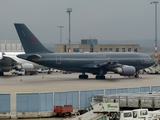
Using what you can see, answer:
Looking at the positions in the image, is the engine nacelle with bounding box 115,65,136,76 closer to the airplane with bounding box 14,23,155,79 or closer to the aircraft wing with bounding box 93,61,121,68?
the airplane with bounding box 14,23,155,79

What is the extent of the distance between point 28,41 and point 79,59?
7.51 meters

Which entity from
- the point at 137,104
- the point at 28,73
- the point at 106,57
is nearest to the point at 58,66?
the point at 106,57

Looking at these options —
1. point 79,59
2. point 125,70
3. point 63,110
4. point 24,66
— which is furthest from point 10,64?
point 63,110

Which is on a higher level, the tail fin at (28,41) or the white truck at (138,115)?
the tail fin at (28,41)

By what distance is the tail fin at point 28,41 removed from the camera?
61.9 metres

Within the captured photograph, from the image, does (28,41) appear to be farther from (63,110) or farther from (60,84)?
(63,110)

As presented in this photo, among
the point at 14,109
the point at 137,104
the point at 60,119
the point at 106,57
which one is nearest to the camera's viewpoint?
the point at 137,104

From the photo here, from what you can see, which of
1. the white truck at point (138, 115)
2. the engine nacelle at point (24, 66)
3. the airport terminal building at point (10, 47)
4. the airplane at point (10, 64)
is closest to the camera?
the white truck at point (138, 115)

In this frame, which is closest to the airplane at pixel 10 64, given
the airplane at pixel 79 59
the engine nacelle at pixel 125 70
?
the airplane at pixel 79 59

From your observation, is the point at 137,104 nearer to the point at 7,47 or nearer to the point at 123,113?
the point at 123,113

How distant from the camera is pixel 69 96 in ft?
111

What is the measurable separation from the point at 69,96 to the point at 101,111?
924cm

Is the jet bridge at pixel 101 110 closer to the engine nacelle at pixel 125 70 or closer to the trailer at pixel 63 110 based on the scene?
the trailer at pixel 63 110

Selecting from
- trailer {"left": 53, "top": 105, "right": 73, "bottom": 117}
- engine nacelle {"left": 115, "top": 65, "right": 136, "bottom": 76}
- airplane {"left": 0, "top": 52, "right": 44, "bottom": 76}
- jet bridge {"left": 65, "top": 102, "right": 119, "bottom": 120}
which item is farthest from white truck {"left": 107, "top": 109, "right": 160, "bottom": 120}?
airplane {"left": 0, "top": 52, "right": 44, "bottom": 76}
